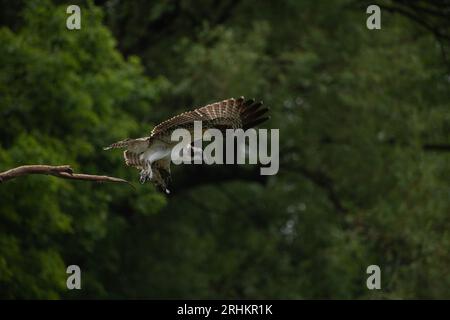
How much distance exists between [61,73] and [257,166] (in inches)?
264

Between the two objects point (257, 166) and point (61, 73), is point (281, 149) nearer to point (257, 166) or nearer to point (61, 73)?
point (257, 166)

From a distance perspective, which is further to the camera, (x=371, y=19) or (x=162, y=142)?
(x=371, y=19)

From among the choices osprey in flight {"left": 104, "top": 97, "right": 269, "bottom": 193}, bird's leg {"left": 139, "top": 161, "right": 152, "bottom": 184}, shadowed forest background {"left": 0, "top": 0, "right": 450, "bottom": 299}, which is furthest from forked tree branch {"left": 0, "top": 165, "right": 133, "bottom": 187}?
shadowed forest background {"left": 0, "top": 0, "right": 450, "bottom": 299}

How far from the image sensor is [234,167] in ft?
92.9

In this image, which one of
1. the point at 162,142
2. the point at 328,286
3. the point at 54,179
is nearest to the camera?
the point at 162,142

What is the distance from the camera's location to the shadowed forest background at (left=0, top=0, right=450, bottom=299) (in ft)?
73.0

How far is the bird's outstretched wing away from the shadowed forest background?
6960 millimetres

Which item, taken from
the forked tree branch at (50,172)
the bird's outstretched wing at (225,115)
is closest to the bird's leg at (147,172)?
the bird's outstretched wing at (225,115)

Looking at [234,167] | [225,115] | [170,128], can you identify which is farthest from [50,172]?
[234,167]

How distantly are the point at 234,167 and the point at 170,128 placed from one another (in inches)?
572

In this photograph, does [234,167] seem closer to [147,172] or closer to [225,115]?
[147,172]
